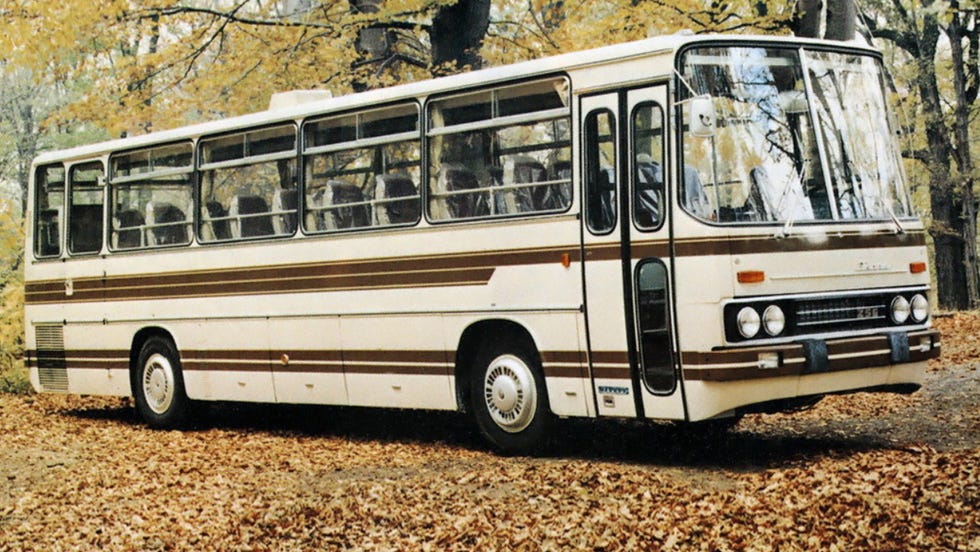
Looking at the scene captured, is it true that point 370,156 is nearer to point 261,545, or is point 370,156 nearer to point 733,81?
point 733,81

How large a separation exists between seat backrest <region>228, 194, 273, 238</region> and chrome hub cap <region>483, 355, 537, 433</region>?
3516 mm

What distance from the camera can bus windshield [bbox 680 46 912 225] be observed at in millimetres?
10859

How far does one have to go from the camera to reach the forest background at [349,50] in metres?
19.7

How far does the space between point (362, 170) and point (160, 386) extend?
13.9 ft

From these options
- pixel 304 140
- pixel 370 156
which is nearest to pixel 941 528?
pixel 370 156

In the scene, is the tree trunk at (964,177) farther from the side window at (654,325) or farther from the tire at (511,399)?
the side window at (654,325)

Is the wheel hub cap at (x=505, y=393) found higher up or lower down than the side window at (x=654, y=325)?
lower down

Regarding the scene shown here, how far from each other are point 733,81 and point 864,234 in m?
1.53

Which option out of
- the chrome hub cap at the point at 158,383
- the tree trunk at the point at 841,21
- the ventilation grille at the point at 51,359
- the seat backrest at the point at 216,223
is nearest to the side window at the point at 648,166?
the seat backrest at the point at 216,223

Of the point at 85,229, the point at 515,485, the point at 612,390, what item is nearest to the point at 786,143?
the point at 612,390

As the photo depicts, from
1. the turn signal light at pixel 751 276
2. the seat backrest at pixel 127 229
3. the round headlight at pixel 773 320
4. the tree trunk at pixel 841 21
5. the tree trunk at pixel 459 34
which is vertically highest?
the tree trunk at pixel 459 34

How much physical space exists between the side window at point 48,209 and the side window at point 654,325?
9.24 meters

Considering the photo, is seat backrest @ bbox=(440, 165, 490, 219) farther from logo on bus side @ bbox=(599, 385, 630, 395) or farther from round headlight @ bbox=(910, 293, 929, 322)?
round headlight @ bbox=(910, 293, 929, 322)

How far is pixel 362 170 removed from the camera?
14000mm
